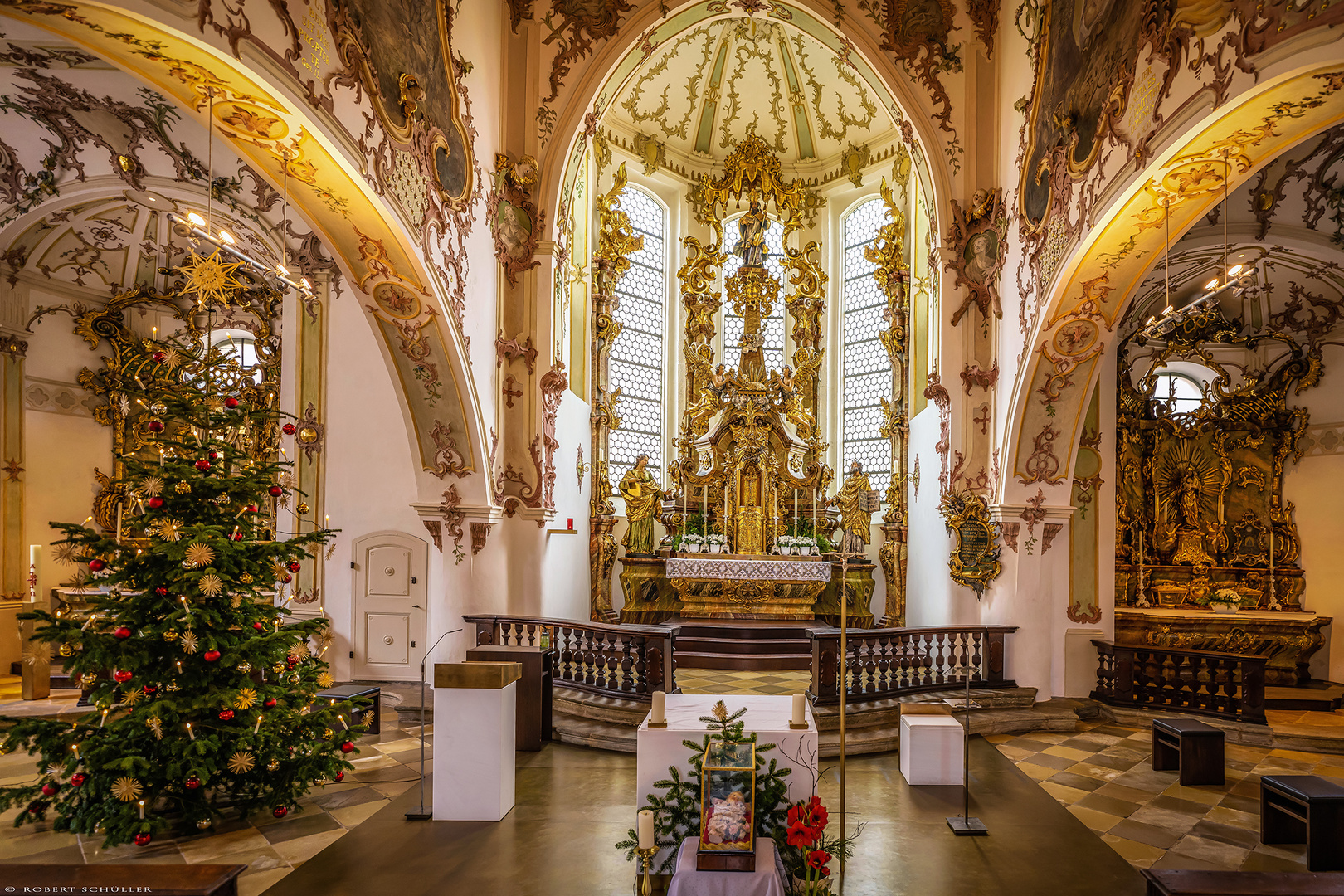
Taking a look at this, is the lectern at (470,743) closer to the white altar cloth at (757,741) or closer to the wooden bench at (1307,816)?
the white altar cloth at (757,741)

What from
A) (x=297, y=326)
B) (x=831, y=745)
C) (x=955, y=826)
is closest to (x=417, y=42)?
(x=297, y=326)

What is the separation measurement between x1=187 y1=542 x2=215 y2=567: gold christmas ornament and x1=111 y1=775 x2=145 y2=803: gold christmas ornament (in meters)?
Result: 1.52

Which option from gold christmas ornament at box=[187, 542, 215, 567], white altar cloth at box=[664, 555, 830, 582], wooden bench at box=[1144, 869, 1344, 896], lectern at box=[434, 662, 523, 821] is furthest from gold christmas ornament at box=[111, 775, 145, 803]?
white altar cloth at box=[664, 555, 830, 582]

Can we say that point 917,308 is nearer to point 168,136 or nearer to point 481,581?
point 481,581

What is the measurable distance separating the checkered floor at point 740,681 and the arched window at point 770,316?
685 centimetres

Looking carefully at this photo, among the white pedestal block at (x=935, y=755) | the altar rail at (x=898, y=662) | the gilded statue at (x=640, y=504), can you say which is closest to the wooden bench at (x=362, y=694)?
the altar rail at (x=898, y=662)

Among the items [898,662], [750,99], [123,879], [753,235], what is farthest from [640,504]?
[123,879]

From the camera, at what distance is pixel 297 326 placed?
11.5 m

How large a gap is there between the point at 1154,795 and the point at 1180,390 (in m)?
8.58

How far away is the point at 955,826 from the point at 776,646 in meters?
6.07

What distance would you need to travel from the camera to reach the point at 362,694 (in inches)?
315

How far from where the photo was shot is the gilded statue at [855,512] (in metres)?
14.2

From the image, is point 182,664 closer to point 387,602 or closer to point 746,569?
point 387,602

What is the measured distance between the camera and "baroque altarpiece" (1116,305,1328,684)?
11.8m
